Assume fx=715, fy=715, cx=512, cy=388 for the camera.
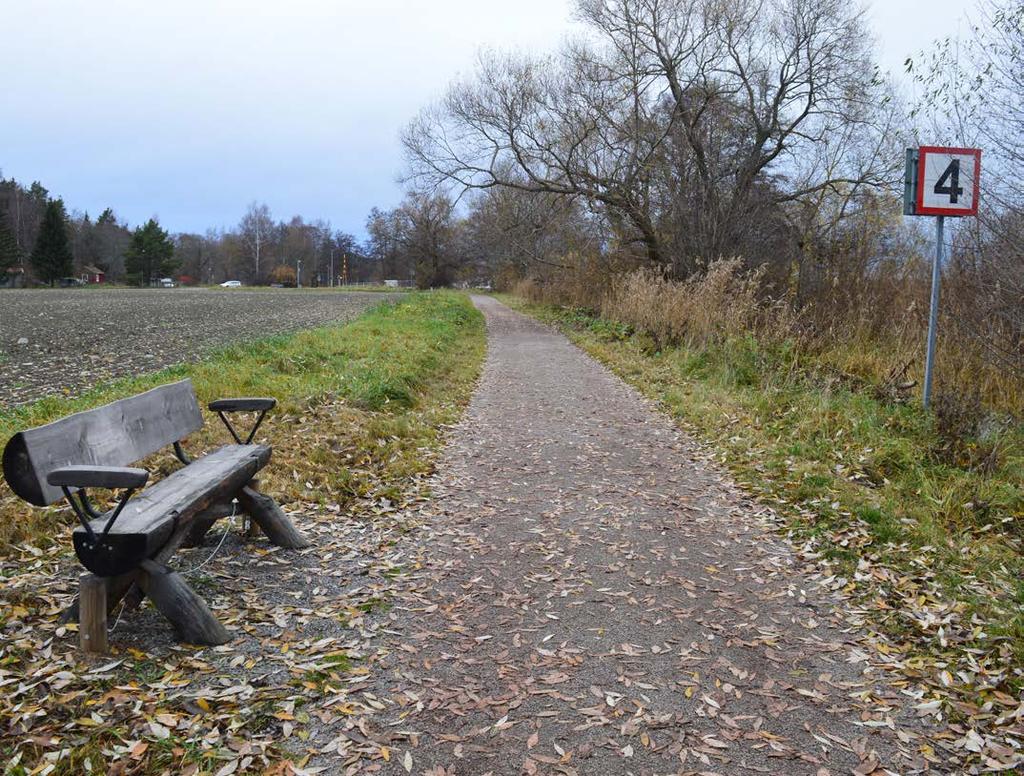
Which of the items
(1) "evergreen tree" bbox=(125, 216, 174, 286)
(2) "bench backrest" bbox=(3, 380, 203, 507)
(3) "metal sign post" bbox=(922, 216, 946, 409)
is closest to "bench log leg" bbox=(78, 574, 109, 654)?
(2) "bench backrest" bbox=(3, 380, 203, 507)

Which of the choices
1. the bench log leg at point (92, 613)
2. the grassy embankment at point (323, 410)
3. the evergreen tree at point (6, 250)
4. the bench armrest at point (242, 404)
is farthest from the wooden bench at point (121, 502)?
the evergreen tree at point (6, 250)

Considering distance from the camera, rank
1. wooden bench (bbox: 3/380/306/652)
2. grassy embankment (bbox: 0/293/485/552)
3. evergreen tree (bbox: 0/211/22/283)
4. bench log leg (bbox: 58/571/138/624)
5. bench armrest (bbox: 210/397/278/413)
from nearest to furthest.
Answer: wooden bench (bbox: 3/380/306/652) → bench log leg (bbox: 58/571/138/624) → bench armrest (bbox: 210/397/278/413) → grassy embankment (bbox: 0/293/485/552) → evergreen tree (bbox: 0/211/22/283)

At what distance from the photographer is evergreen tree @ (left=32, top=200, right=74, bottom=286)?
229 feet

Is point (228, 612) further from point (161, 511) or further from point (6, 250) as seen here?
point (6, 250)

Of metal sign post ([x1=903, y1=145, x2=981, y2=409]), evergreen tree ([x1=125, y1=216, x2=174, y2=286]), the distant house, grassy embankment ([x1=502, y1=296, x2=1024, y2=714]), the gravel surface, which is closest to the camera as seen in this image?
grassy embankment ([x1=502, y1=296, x2=1024, y2=714])

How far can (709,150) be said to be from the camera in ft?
68.6

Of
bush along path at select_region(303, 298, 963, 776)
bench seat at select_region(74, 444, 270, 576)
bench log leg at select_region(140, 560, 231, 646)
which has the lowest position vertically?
bush along path at select_region(303, 298, 963, 776)

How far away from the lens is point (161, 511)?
143 inches

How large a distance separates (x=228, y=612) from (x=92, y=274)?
4104 inches

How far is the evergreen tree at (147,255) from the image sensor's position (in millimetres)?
88250

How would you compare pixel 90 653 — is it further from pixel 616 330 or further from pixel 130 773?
pixel 616 330

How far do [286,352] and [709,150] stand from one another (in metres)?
14.6

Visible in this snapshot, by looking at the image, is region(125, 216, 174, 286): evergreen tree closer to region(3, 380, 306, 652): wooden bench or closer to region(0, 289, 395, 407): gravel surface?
region(0, 289, 395, 407): gravel surface

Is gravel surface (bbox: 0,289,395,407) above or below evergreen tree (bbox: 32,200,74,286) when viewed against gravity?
below
